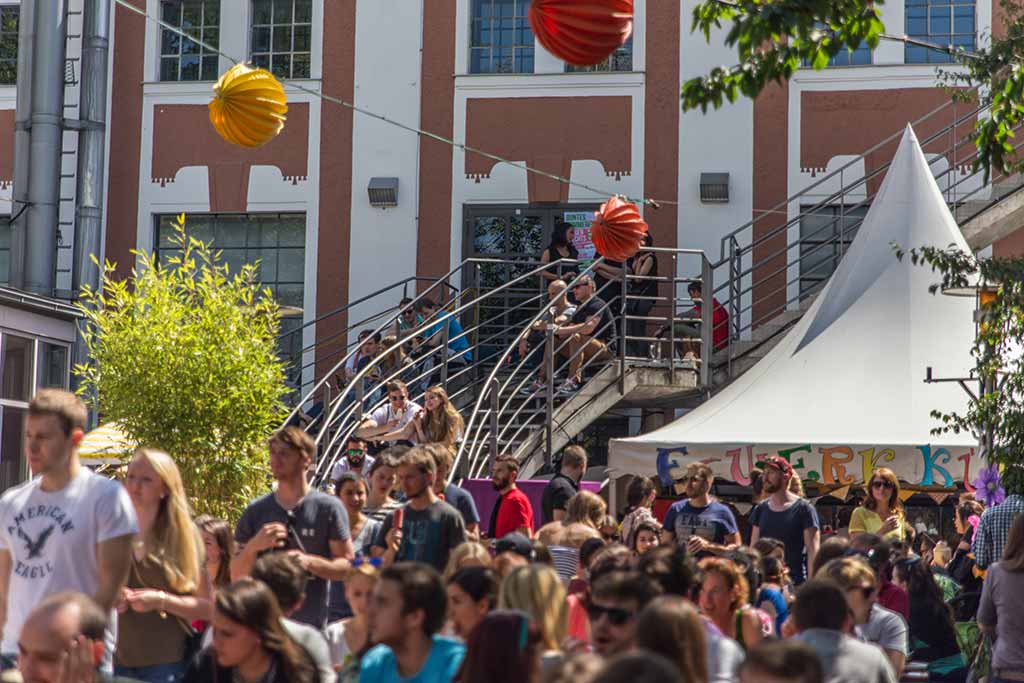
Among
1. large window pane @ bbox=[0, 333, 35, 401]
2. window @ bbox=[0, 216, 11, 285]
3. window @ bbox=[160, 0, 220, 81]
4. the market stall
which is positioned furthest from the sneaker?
window @ bbox=[0, 216, 11, 285]

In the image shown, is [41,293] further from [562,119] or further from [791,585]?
[791,585]

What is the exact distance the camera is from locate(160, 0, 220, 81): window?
21.9m

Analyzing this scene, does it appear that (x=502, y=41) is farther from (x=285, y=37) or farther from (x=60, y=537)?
(x=60, y=537)

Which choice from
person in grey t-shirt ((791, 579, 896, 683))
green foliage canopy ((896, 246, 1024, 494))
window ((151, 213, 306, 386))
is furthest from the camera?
window ((151, 213, 306, 386))

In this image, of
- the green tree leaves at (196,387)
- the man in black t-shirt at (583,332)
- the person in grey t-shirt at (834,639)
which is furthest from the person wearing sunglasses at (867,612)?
the man in black t-shirt at (583,332)

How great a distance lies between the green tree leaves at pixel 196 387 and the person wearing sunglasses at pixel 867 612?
24.7ft

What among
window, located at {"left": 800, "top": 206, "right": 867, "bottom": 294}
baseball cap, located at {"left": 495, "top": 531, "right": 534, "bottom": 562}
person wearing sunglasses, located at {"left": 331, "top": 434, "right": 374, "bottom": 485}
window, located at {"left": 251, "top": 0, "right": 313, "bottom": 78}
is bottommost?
baseball cap, located at {"left": 495, "top": 531, "right": 534, "bottom": 562}

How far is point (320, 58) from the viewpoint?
2156 centimetres

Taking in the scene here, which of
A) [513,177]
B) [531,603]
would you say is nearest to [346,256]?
[513,177]

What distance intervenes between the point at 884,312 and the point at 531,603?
913 cm

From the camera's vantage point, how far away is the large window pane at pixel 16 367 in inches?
691

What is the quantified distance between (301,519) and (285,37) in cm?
1485

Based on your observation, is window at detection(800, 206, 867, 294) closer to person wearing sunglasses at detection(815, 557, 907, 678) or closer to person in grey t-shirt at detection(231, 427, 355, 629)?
person wearing sunglasses at detection(815, 557, 907, 678)

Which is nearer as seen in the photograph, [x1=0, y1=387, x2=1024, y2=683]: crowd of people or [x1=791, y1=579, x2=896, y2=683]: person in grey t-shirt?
[x1=0, y1=387, x2=1024, y2=683]: crowd of people
